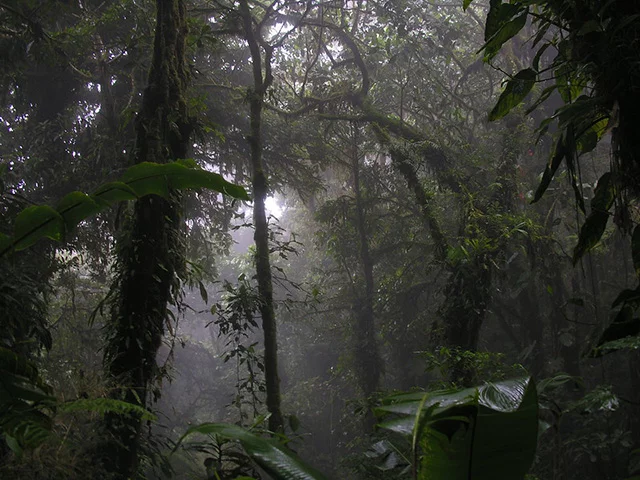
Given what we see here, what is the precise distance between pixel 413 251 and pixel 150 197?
783cm

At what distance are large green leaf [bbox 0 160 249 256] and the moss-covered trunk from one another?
77 centimetres

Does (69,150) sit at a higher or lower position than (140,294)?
higher

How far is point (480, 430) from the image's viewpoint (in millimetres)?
981

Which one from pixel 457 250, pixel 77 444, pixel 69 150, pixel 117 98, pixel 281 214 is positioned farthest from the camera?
pixel 281 214

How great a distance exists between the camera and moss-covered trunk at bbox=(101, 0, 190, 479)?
2.34 m

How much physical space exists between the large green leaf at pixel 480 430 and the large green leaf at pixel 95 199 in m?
1.28

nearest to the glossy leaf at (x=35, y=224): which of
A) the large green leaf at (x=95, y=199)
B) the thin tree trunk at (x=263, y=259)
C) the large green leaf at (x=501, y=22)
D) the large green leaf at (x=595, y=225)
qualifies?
the large green leaf at (x=95, y=199)

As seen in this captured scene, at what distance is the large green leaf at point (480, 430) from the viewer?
967 mm

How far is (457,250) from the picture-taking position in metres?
5.09

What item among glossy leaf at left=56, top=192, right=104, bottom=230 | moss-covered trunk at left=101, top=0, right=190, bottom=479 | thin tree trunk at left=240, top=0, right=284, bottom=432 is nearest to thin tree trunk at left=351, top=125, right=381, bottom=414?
thin tree trunk at left=240, top=0, right=284, bottom=432

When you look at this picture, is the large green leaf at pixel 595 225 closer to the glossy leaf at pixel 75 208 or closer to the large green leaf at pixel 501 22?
the large green leaf at pixel 501 22

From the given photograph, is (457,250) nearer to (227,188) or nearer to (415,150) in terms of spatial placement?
(415,150)

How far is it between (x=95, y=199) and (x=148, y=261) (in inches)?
35.7

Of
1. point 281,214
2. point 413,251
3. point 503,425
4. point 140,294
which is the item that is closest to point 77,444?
point 140,294
